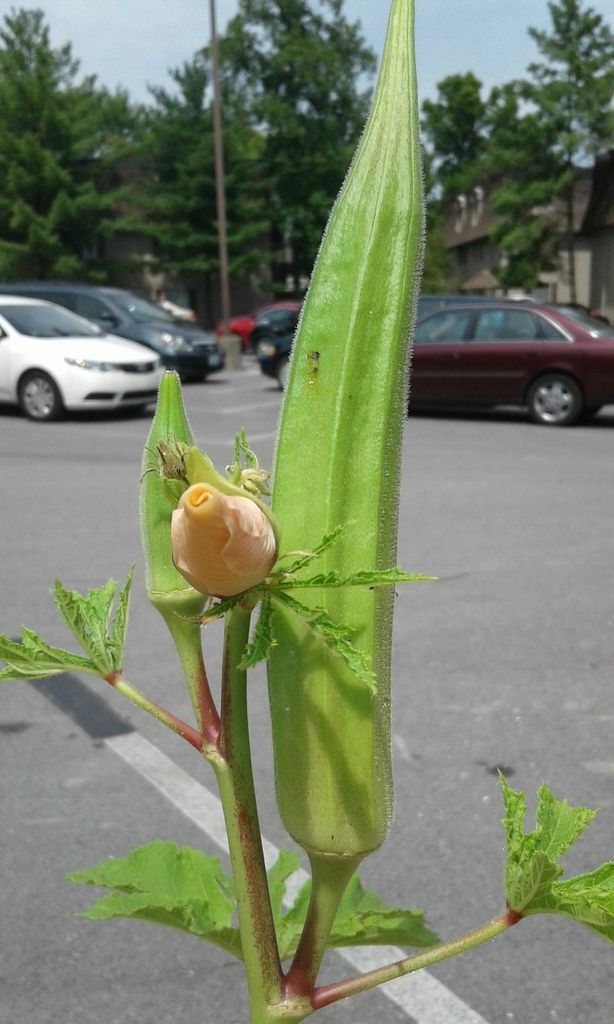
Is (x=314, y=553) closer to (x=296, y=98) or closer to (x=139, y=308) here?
(x=139, y=308)

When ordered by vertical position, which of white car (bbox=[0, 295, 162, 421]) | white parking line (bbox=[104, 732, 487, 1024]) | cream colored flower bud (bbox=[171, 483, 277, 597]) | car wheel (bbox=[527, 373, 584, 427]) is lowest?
white parking line (bbox=[104, 732, 487, 1024])

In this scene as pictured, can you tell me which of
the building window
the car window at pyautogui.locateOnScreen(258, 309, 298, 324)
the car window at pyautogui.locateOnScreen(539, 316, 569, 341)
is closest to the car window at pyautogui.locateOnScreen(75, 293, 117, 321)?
the car window at pyautogui.locateOnScreen(539, 316, 569, 341)

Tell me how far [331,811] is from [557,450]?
11513 millimetres

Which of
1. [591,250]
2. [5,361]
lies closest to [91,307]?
[5,361]

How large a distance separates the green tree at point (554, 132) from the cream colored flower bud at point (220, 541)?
35616 millimetres

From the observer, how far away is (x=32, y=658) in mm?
696

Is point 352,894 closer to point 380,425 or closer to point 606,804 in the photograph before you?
point 380,425

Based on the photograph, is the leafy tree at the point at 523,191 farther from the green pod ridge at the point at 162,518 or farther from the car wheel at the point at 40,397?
the green pod ridge at the point at 162,518

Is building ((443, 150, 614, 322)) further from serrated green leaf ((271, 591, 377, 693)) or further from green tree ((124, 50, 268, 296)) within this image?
serrated green leaf ((271, 591, 377, 693))

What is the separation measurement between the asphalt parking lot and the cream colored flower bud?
0.84 feet

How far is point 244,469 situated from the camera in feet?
2.05

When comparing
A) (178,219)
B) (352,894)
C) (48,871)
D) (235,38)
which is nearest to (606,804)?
(48,871)

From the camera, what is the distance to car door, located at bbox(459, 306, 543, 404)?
13969mm

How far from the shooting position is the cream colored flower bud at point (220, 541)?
51 centimetres
